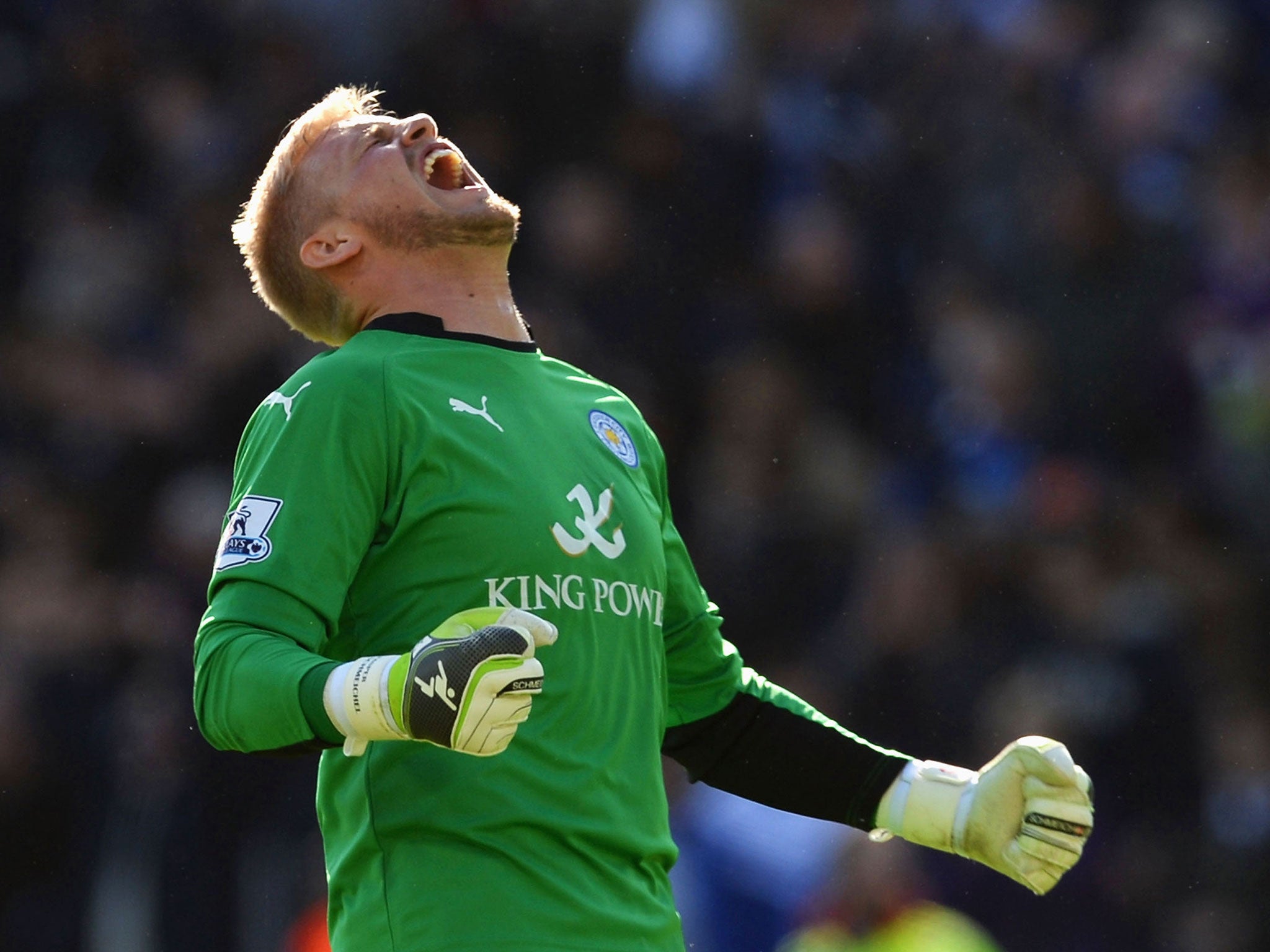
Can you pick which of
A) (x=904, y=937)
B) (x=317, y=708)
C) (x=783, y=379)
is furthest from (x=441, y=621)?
(x=783, y=379)

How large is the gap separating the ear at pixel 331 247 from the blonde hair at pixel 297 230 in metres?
0.03

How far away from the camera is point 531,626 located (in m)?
2.42

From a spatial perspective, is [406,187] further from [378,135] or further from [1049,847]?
[1049,847]

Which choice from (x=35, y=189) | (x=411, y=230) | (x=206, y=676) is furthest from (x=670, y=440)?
(x=206, y=676)

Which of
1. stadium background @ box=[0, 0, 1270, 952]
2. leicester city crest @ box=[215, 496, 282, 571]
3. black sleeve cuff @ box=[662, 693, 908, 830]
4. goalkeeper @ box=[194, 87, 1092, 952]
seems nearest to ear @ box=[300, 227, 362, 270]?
goalkeeper @ box=[194, 87, 1092, 952]

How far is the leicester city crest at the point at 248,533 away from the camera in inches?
106

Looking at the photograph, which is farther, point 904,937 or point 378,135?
point 904,937

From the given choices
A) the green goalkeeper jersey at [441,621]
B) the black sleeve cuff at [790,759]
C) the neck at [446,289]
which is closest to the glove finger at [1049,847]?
the black sleeve cuff at [790,759]

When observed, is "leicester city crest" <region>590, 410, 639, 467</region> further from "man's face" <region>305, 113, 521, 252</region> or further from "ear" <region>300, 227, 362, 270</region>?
"ear" <region>300, 227, 362, 270</region>

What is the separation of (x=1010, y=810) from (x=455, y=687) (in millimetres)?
1223

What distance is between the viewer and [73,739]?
7.74 meters

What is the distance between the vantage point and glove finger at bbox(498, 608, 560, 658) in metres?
2.40

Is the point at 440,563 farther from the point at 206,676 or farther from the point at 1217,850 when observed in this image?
the point at 1217,850

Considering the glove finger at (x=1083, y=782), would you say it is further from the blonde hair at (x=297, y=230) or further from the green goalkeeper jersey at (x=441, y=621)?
the blonde hair at (x=297, y=230)
